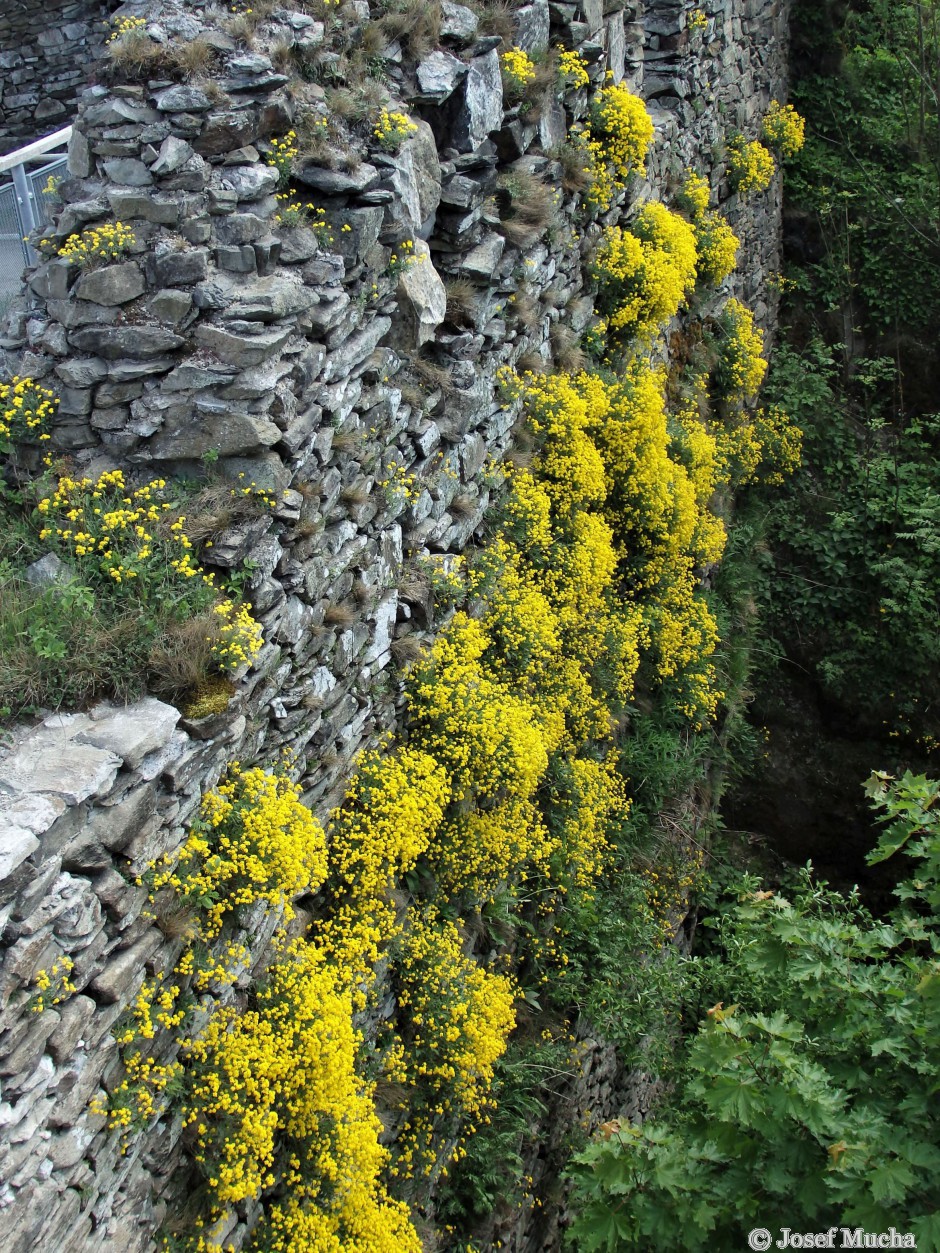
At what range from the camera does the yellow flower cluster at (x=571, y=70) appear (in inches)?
294

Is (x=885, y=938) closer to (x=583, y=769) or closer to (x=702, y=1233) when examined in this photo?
(x=702, y=1233)

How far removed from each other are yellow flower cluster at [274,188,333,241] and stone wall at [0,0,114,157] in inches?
180

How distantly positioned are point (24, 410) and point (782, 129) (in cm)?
1232

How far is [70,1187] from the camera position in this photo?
3381 mm

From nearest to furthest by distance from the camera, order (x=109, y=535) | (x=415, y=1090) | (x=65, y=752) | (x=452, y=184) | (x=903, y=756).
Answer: (x=65, y=752) < (x=109, y=535) < (x=415, y=1090) < (x=452, y=184) < (x=903, y=756)

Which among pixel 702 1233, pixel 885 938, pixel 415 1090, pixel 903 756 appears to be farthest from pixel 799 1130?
pixel 903 756

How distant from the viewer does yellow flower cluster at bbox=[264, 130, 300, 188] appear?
5074 millimetres

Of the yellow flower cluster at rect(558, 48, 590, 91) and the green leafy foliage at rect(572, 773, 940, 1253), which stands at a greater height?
the yellow flower cluster at rect(558, 48, 590, 91)

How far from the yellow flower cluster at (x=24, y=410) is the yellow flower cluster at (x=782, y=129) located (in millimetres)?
11885

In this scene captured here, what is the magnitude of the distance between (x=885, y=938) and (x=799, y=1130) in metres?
0.80

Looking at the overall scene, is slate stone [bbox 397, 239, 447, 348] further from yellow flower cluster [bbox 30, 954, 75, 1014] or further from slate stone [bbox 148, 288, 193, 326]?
yellow flower cluster [bbox 30, 954, 75, 1014]

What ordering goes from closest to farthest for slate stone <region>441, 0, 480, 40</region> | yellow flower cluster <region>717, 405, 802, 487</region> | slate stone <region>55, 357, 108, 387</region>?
slate stone <region>55, 357, 108, 387</region>, slate stone <region>441, 0, 480, 40</region>, yellow flower cluster <region>717, 405, 802, 487</region>

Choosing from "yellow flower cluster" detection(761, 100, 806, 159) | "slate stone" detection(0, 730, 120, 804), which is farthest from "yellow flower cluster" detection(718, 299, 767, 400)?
"slate stone" detection(0, 730, 120, 804)

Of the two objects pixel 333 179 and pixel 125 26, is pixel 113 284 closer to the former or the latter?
pixel 333 179
